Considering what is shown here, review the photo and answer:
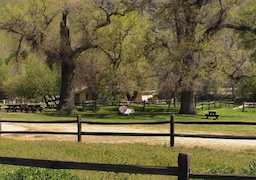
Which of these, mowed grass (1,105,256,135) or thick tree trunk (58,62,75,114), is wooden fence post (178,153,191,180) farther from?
thick tree trunk (58,62,75,114)

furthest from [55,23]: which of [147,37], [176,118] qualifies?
[176,118]

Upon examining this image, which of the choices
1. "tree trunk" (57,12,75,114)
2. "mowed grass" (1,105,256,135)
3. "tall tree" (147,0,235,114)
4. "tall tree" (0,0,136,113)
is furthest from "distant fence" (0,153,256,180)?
"tree trunk" (57,12,75,114)

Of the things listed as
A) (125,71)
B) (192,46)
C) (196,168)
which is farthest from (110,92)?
(196,168)

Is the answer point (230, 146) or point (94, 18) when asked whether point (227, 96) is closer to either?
point (94, 18)

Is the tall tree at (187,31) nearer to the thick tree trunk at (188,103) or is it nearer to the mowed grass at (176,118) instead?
the thick tree trunk at (188,103)

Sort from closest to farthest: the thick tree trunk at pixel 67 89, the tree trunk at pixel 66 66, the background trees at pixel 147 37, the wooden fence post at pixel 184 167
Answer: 1. the wooden fence post at pixel 184 167
2. the background trees at pixel 147 37
3. the tree trunk at pixel 66 66
4. the thick tree trunk at pixel 67 89

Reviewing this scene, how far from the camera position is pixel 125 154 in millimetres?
11711

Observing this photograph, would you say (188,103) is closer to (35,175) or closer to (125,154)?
(125,154)

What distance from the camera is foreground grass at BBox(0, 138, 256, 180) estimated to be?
10602mm

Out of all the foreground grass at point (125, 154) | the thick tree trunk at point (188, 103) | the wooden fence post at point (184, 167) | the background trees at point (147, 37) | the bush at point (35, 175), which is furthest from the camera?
the thick tree trunk at point (188, 103)

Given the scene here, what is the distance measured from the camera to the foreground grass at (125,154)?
34.8 ft

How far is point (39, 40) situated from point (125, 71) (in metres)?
13.0

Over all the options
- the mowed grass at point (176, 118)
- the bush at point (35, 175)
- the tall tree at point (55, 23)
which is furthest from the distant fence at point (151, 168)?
the tall tree at point (55, 23)

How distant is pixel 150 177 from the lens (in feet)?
27.9
